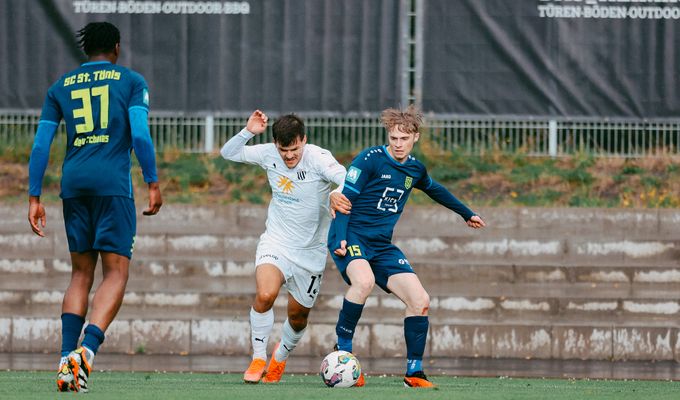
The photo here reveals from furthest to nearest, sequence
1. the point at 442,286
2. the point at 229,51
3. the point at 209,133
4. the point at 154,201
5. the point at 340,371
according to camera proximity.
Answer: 1. the point at 209,133
2. the point at 229,51
3. the point at 442,286
4. the point at 340,371
5. the point at 154,201

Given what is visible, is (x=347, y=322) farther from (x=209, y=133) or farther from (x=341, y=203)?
(x=209, y=133)

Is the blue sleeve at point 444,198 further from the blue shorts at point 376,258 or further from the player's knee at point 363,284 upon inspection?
the player's knee at point 363,284

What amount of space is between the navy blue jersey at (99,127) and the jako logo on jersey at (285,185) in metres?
1.70

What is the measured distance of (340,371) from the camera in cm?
847

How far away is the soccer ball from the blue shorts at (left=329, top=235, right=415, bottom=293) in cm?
61

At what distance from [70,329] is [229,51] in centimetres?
807

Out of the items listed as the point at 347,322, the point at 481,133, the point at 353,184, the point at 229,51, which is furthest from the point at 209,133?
the point at 347,322

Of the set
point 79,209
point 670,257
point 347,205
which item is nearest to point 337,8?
point 670,257

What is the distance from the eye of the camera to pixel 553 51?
1510 centimetres

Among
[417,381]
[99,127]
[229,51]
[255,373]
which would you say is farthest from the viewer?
[229,51]

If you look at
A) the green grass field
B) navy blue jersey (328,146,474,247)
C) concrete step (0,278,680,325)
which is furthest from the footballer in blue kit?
concrete step (0,278,680,325)

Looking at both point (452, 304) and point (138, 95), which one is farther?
point (452, 304)

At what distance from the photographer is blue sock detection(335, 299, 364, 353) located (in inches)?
350

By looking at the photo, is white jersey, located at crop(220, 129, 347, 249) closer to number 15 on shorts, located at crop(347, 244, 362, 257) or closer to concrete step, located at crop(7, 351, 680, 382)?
number 15 on shorts, located at crop(347, 244, 362, 257)
